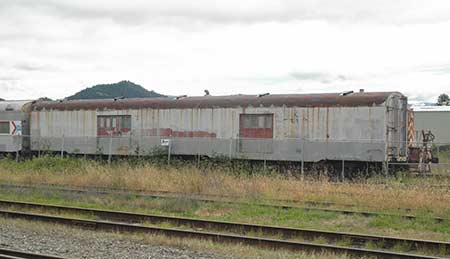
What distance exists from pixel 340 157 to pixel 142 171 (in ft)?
24.9

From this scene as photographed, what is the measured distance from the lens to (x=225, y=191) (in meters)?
18.0

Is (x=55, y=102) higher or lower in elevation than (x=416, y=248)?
higher

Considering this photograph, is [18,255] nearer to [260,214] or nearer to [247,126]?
[260,214]

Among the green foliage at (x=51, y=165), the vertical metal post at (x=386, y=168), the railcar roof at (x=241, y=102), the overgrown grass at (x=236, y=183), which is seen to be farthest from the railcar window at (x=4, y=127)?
the vertical metal post at (x=386, y=168)

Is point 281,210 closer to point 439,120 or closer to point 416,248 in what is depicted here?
point 416,248

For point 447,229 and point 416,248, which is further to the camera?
point 447,229

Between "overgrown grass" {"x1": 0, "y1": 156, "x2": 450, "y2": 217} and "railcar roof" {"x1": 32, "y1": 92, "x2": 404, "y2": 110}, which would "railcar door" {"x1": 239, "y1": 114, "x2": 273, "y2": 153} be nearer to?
"railcar roof" {"x1": 32, "y1": 92, "x2": 404, "y2": 110}

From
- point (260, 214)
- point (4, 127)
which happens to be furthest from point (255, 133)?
point (4, 127)

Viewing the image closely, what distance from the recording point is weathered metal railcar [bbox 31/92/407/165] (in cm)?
2250

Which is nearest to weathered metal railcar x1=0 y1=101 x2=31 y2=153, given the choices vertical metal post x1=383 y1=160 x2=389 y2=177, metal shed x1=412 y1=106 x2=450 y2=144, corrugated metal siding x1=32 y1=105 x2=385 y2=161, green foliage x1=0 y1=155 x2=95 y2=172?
corrugated metal siding x1=32 y1=105 x2=385 y2=161

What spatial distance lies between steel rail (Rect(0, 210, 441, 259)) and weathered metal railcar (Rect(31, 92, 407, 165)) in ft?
37.0

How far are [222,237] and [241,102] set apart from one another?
47.3 ft

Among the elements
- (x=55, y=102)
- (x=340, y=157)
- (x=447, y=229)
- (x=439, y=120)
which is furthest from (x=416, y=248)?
(x=439, y=120)

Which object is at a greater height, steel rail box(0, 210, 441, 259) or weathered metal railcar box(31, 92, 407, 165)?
weathered metal railcar box(31, 92, 407, 165)
